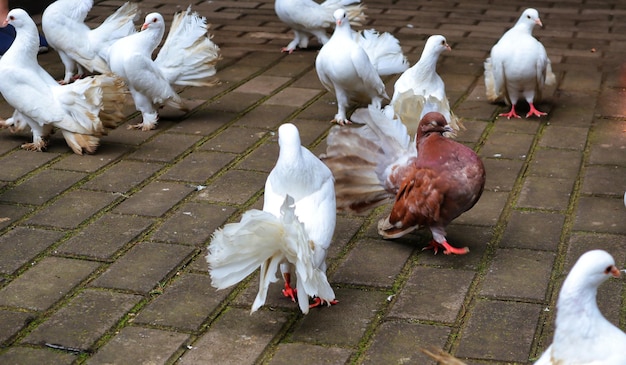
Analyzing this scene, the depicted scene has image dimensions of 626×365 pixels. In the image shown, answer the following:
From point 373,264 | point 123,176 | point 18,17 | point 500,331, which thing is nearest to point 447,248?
point 373,264

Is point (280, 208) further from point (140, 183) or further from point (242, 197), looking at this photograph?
point (140, 183)

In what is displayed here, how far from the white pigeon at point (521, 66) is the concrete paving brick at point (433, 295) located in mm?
2451

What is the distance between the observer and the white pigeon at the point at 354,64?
20.0ft

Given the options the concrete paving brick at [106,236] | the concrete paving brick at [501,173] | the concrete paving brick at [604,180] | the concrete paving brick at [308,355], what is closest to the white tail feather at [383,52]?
the concrete paving brick at [501,173]

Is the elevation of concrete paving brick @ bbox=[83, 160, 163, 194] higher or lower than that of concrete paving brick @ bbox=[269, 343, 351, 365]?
lower

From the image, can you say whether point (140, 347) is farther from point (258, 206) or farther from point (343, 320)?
point (258, 206)

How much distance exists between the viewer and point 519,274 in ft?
13.7

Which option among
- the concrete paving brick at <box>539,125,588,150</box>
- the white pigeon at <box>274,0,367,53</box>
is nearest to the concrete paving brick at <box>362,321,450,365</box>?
the concrete paving brick at <box>539,125,588,150</box>

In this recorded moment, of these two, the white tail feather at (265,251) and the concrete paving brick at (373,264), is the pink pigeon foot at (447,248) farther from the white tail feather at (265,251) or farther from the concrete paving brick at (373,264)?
the white tail feather at (265,251)

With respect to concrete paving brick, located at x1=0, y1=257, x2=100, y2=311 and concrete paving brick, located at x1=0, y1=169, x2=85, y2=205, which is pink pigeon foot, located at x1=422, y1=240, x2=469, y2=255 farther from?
concrete paving brick, located at x1=0, y1=169, x2=85, y2=205

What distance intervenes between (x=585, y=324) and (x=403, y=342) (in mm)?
919

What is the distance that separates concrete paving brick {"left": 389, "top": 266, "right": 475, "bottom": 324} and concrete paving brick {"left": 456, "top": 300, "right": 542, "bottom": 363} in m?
0.11

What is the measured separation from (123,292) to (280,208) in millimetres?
882

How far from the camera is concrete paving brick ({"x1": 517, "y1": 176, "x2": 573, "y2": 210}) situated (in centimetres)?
496
